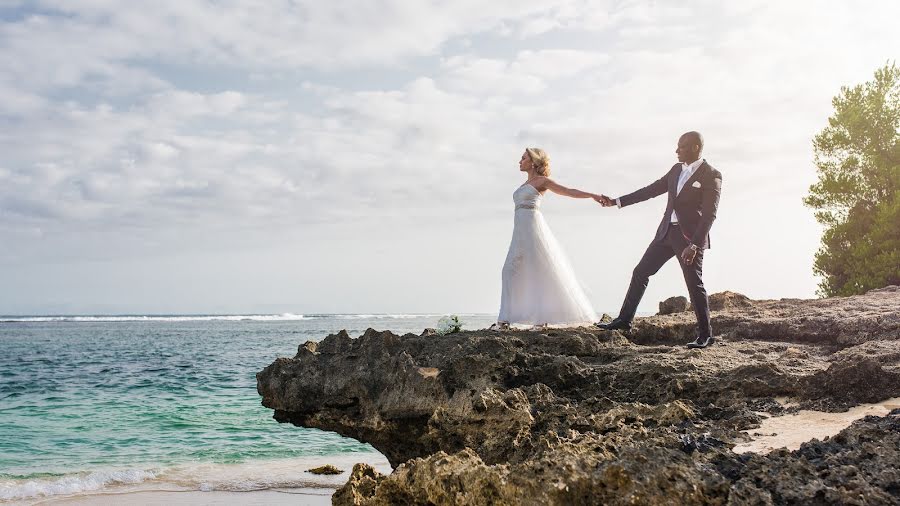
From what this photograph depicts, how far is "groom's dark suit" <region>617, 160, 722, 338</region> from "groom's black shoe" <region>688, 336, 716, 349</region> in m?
0.06

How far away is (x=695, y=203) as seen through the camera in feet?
27.6

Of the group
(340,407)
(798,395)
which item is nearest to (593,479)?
(798,395)

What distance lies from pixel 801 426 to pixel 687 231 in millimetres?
3659

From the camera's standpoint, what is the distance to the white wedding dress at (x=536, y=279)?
9.77 metres

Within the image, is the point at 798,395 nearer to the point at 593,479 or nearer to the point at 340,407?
the point at 593,479

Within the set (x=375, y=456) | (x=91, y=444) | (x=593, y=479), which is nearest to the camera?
(x=593, y=479)

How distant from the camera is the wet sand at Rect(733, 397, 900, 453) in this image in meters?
4.66

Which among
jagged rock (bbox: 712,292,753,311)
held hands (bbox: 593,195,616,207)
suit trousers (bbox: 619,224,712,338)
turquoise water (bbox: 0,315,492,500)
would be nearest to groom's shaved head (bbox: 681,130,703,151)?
suit trousers (bbox: 619,224,712,338)

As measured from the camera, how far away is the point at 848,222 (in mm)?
23297

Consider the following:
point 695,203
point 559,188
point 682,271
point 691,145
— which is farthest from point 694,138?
point 559,188

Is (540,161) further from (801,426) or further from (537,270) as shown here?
(801,426)

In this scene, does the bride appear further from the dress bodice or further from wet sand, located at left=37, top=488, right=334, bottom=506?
wet sand, located at left=37, top=488, right=334, bottom=506

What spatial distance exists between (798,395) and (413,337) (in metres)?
3.69

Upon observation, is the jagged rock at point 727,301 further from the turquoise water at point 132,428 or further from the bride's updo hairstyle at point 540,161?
the turquoise water at point 132,428
